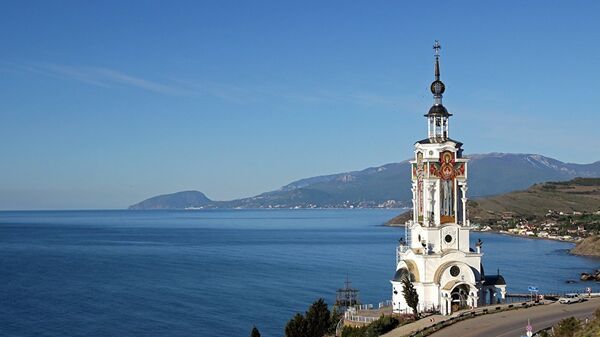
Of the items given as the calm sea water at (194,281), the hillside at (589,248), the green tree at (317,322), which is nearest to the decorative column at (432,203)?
the green tree at (317,322)

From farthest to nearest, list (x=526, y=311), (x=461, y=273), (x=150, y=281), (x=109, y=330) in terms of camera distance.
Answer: (x=150, y=281) < (x=109, y=330) < (x=461, y=273) < (x=526, y=311)

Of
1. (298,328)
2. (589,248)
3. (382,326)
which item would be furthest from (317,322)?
(589,248)

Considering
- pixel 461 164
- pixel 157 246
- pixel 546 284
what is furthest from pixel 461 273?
pixel 157 246

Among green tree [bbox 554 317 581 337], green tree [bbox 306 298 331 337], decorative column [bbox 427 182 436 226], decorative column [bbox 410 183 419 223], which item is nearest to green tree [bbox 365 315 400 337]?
green tree [bbox 306 298 331 337]

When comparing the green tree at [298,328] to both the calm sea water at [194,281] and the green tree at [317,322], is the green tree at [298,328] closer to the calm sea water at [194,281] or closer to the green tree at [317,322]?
the green tree at [317,322]

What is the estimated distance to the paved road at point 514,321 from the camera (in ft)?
123

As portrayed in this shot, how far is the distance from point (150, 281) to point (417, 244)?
5691cm

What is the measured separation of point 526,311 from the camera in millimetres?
42938

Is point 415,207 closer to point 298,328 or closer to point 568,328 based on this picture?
point 298,328

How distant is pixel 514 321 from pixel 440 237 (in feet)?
26.5

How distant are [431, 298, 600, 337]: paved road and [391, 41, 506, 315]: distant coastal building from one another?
375 centimetres

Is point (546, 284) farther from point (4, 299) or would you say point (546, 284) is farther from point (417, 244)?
point (4, 299)

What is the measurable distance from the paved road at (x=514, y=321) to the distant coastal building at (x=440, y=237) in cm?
375

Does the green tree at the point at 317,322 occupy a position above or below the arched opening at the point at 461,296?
below
